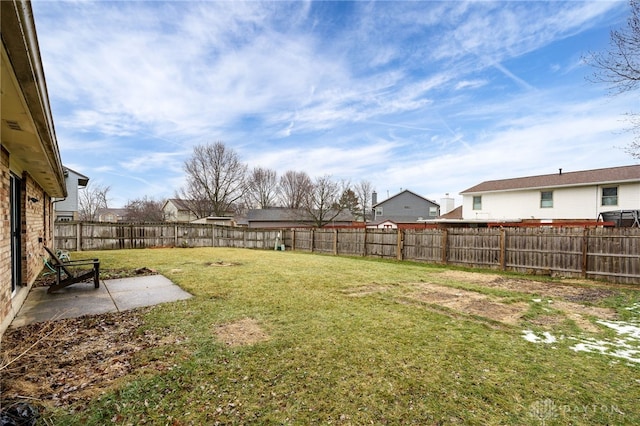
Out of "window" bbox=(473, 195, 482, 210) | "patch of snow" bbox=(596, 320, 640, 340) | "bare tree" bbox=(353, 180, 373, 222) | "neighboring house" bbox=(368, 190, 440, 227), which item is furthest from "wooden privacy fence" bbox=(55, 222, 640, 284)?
"bare tree" bbox=(353, 180, 373, 222)

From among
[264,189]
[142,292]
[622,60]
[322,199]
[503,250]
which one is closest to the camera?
[142,292]

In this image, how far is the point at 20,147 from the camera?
13.2 feet

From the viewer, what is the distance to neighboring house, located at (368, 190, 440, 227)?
120ft

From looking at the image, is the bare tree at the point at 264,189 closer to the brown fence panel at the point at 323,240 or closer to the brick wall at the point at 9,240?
the brown fence panel at the point at 323,240

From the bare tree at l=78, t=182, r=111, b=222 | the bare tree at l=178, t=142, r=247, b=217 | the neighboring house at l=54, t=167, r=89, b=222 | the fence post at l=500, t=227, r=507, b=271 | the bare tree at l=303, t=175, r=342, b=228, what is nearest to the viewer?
the fence post at l=500, t=227, r=507, b=271

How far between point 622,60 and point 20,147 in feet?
39.4

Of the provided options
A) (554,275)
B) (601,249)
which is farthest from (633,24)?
(554,275)

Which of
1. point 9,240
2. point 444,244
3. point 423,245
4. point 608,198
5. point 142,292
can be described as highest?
point 608,198

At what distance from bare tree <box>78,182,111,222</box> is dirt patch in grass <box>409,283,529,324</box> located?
4833cm

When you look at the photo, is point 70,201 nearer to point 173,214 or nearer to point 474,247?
point 474,247

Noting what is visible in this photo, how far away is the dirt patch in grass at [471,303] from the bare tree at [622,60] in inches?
238

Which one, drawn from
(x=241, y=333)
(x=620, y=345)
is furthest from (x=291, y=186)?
(x=620, y=345)

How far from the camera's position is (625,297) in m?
6.58

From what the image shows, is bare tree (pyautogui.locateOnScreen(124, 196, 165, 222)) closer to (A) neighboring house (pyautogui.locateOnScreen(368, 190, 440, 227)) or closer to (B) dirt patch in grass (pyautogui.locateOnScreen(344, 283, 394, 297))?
(A) neighboring house (pyautogui.locateOnScreen(368, 190, 440, 227))
